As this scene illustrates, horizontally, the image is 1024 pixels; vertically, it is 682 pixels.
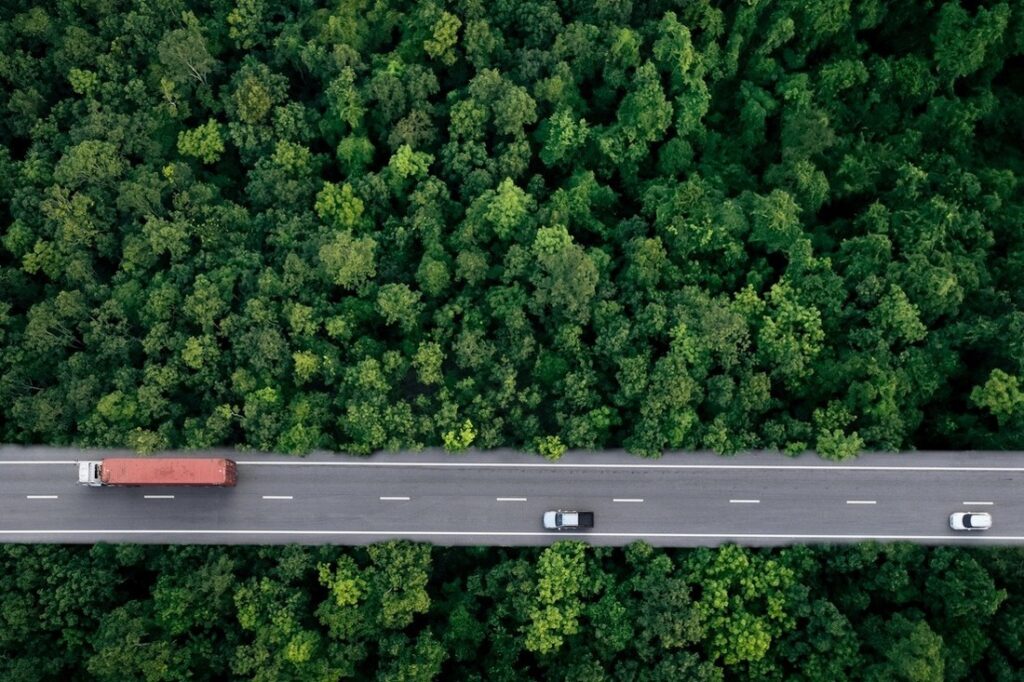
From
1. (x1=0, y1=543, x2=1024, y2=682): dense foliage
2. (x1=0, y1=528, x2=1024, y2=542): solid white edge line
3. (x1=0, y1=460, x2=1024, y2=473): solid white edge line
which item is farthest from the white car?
(x1=0, y1=460, x2=1024, y2=473): solid white edge line

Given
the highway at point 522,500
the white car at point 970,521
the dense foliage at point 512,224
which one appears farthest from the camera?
the dense foliage at point 512,224

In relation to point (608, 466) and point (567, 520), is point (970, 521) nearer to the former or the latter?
point (608, 466)

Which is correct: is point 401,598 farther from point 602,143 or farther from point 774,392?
point 602,143

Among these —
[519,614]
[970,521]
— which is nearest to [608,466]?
[519,614]


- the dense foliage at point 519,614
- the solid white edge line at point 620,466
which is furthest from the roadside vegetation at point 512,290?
the solid white edge line at point 620,466

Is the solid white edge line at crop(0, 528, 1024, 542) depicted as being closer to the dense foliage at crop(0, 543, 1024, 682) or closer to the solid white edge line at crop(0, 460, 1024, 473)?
the dense foliage at crop(0, 543, 1024, 682)

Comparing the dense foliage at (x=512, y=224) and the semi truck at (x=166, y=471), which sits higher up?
the dense foliage at (x=512, y=224)

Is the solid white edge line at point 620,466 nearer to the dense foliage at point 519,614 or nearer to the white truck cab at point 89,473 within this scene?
the dense foliage at point 519,614
